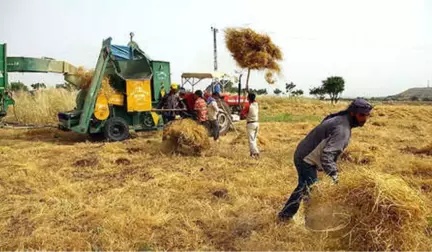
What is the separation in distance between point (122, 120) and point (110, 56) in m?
1.72

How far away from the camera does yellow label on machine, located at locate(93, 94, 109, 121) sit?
35.6ft

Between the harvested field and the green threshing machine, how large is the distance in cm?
79

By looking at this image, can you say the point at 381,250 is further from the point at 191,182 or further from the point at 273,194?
the point at 191,182

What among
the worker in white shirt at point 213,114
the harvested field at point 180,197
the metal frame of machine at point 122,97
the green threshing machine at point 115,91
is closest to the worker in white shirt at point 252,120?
the harvested field at point 180,197

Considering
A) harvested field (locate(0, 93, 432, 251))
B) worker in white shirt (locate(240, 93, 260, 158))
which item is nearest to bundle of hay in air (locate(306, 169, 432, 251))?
harvested field (locate(0, 93, 432, 251))

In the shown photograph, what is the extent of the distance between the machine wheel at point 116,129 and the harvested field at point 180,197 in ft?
1.90

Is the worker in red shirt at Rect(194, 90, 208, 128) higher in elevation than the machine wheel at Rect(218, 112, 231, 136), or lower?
higher

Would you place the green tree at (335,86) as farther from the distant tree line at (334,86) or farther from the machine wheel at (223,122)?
the machine wheel at (223,122)

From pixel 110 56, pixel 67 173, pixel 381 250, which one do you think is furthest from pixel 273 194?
pixel 110 56

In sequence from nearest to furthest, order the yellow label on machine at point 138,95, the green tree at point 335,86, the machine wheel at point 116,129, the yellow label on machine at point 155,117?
the machine wheel at point 116,129 < the yellow label on machine at point 138,95 < the yellow label on machine at point 155,117 < the green tree at point 335,86

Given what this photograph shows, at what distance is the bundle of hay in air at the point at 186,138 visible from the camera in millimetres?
Answer: 9023

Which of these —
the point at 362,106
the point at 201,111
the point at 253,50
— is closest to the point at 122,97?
the point at 201,111

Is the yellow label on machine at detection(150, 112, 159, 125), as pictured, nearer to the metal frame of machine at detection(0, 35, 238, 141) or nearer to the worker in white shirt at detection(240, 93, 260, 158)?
the metal frame of machine at detection(0, 35, 238, 141)

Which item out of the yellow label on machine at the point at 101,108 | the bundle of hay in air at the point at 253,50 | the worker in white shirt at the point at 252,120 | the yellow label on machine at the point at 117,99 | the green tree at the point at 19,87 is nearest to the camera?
the worker in white shirt at the point at 252,120
